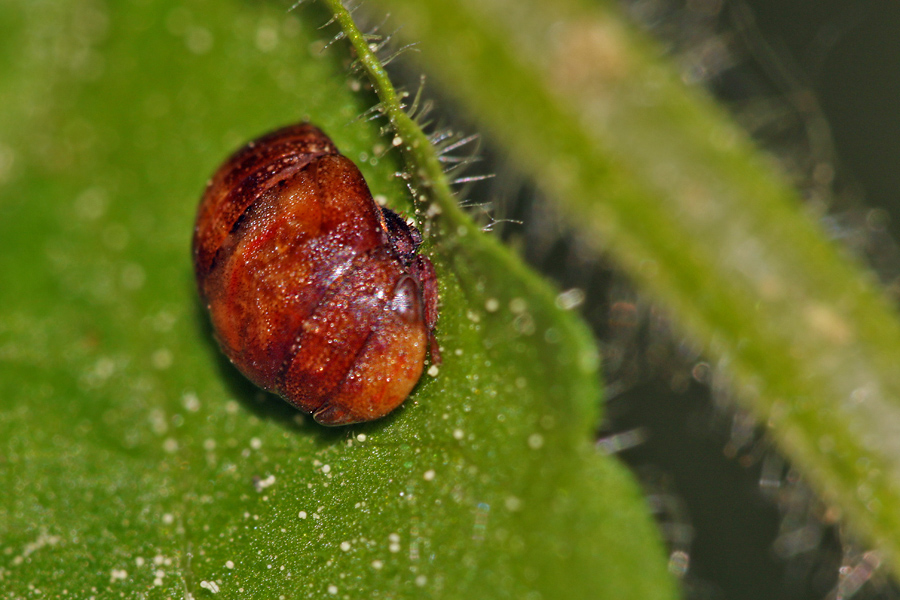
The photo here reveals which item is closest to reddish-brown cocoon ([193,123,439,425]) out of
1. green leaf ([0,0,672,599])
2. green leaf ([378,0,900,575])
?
green leaf ([0,0,672,599])

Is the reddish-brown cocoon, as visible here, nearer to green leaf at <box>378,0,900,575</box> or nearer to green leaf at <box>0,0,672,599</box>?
green leaf at <box>0,0,672,599</box>

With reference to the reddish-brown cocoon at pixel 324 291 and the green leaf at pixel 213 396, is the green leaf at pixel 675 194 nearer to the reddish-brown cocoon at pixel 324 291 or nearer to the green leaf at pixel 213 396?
the green leaf at pixel 213 396

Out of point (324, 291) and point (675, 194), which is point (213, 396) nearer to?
point (324, 291)

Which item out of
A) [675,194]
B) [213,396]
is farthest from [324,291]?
[675,194]

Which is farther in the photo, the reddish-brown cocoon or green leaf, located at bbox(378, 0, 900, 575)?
green leaf, located at bbox(378, 0, 900, 575)

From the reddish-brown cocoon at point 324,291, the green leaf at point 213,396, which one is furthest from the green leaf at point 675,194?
the reddish-brown cocoon at point 324,291
